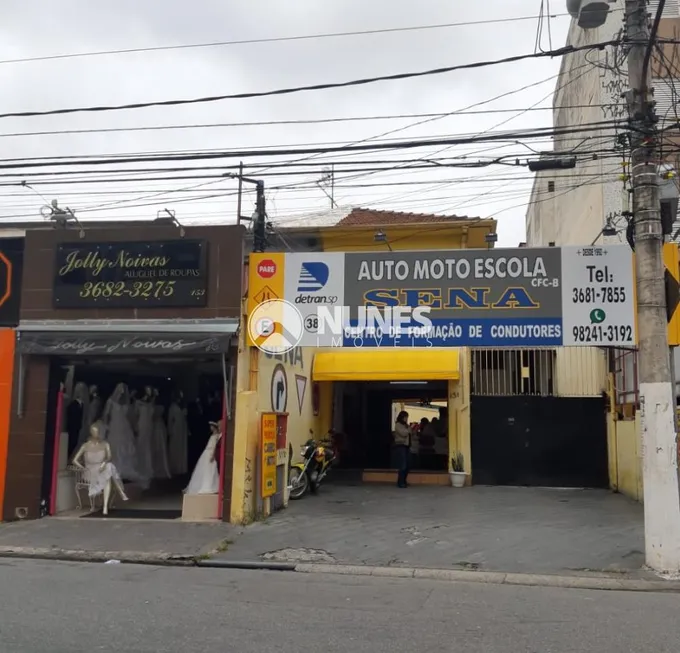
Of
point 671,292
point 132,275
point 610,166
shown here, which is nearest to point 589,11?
point 671,292

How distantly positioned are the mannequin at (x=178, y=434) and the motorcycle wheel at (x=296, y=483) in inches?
142

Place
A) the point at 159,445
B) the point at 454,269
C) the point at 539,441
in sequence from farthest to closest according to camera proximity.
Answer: the point at 539,441
the point at 159,445
the point at 454,269

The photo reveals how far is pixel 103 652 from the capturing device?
522 centimetres

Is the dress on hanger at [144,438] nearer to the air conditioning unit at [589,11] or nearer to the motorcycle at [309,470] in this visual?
the motorcycle at [309,470]

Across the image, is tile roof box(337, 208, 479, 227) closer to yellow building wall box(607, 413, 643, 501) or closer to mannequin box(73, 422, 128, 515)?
yellow building wall box(607, 413, 643, 501)

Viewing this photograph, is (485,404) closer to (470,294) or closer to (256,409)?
(470,294)

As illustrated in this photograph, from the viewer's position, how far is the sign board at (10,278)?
12211mm

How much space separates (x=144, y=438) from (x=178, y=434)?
1.50 m

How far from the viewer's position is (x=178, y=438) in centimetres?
1630

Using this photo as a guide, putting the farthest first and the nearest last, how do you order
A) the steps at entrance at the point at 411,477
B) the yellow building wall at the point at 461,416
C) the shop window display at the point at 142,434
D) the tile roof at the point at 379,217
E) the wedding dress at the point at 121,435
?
the tile roof at the point at 379,217
the steps at entrance at the point at 411,477
the yellow building wall at the point at 461,416
the wedding dress at the point at 121,435
the shop window display at the point at 142,434

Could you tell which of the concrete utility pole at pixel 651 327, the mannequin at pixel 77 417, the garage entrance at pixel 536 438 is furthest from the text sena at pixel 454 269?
the garage entrance at pixel 536 438

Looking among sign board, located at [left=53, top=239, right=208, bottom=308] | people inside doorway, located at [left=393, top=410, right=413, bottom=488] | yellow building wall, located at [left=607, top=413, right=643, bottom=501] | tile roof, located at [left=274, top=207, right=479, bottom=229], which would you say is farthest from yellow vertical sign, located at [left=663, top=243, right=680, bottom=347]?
tile roof, located at [left=274, top=207, right=479, bottom=229]

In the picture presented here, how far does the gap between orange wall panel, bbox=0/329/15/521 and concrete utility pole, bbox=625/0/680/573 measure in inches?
382

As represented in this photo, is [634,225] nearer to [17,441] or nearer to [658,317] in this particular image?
[658,317]
